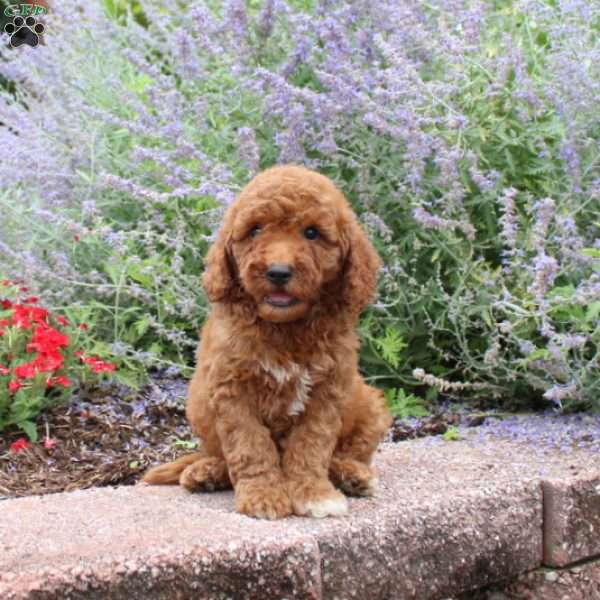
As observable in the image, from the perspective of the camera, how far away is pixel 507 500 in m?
3.39

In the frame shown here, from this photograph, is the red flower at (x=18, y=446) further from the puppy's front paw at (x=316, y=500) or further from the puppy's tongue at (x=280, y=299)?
the puppy's tongue at (x=280, y=299)

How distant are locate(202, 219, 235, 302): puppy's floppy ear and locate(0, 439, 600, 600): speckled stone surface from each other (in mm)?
651

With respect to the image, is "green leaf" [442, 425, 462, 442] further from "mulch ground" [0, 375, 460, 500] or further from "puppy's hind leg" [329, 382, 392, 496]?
"puppy's hind leg" [329, 382, 392, 496]

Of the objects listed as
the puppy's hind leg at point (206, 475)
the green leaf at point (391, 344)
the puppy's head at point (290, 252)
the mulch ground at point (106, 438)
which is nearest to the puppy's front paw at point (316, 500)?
the puppy's hind leg at point (206, 475)

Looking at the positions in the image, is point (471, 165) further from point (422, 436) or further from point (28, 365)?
point (28, 365)

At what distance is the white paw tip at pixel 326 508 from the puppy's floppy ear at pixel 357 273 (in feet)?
1.93

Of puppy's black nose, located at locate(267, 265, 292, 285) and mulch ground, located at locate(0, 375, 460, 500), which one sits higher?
puppy's black nose, located at locate(267, 265, 292, 285)

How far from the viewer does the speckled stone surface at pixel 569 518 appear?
11.5 ft

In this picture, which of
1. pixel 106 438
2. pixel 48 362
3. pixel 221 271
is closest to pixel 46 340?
pixel 48 362

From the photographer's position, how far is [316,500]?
3.09 metres

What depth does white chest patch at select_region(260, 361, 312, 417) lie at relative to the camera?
313 centimetres

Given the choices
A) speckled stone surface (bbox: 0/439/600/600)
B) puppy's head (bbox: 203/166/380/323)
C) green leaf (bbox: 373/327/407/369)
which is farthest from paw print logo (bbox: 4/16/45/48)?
speckled stone surface (bbox: 0/439/600/600)

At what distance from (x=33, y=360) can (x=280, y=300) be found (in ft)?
4.94

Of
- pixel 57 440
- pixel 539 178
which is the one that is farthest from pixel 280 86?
pixel 57 440
